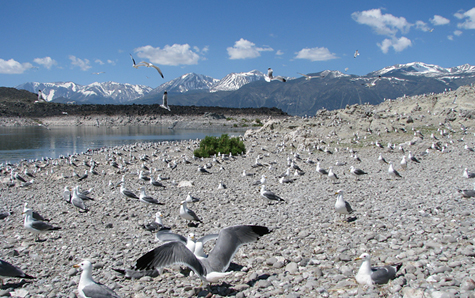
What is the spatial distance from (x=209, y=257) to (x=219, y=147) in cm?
2087

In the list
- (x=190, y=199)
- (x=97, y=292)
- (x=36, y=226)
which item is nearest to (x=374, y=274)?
(x=97, y=292)

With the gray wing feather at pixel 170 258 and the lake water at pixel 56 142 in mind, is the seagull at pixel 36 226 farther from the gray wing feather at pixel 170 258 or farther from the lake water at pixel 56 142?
the lake water at pixel 56 142

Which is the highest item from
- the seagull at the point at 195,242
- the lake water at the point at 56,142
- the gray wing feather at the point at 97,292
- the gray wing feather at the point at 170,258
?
the gray wing feather at the point at 170,258

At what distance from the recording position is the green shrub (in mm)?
25000

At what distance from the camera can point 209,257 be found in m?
4.71

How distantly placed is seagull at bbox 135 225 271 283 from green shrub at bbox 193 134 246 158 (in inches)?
785

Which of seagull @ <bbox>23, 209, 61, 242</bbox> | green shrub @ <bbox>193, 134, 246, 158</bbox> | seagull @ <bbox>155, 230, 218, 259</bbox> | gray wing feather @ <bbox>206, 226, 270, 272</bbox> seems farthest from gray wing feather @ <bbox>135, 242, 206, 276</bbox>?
green shrub @ <bbox>193, 134, 246, 158</bbox>

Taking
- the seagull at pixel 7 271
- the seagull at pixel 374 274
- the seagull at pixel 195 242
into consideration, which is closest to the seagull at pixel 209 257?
the seagull at pixel 195 242

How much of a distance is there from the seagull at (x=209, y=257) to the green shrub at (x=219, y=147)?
19931 millimetres

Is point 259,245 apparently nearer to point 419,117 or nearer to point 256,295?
point 256,295

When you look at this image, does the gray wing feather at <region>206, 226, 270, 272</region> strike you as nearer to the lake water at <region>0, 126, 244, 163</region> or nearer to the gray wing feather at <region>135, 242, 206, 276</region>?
the gray wing feather at <region>135, 242, 206, 276</region>

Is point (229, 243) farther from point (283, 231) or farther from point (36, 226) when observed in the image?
point (36, 226)

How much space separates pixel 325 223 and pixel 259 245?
1.91m

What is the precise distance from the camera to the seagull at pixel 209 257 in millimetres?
4258
